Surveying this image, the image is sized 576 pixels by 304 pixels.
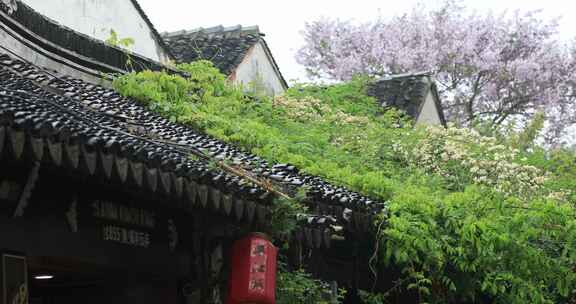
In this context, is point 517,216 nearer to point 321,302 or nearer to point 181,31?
point 321,302

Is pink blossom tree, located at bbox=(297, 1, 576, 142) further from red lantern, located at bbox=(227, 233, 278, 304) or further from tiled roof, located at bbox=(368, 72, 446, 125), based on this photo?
red lantern, located at bbox=(227, 233, 278, 304)

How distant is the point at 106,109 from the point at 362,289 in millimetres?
3584

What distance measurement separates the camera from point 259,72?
22000 millimetres

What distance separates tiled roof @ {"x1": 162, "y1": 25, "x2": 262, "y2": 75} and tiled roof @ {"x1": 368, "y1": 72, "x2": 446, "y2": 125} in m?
2.95

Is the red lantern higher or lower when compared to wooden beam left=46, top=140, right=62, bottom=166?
lower

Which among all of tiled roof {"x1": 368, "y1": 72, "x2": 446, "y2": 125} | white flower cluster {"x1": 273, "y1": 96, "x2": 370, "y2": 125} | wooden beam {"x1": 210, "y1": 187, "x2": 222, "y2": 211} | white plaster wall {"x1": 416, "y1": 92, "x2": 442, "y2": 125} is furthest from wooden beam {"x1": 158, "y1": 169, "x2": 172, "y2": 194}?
white plaster wall {"x1": 416, "y1": 92, "x2": 442, "y2": 125}

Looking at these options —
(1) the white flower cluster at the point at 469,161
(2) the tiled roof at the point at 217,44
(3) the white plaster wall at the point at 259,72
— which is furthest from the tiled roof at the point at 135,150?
(3) the white plaster wall at the point at 259,72

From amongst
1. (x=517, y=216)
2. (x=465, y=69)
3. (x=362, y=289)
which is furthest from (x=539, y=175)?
(x=465, y=69)

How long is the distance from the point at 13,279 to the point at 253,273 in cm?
219

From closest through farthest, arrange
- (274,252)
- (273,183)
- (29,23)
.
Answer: (274,252) < (273,183) < (29,23)

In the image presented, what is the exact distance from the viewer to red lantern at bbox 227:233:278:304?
822 centimetres

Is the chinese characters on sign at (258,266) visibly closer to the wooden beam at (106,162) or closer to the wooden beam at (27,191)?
the wooden beam at (106,162)

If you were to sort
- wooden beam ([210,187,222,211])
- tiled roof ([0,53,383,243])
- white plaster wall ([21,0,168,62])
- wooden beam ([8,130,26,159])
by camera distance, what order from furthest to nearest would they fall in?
white plaster wall ([21,0,168,62]) < wooden beam ([210,187,222,211]) < tiled roof ([0,53,383,243]) < wooden beam ([8,130,26,159])

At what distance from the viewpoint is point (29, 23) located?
12.4 m
